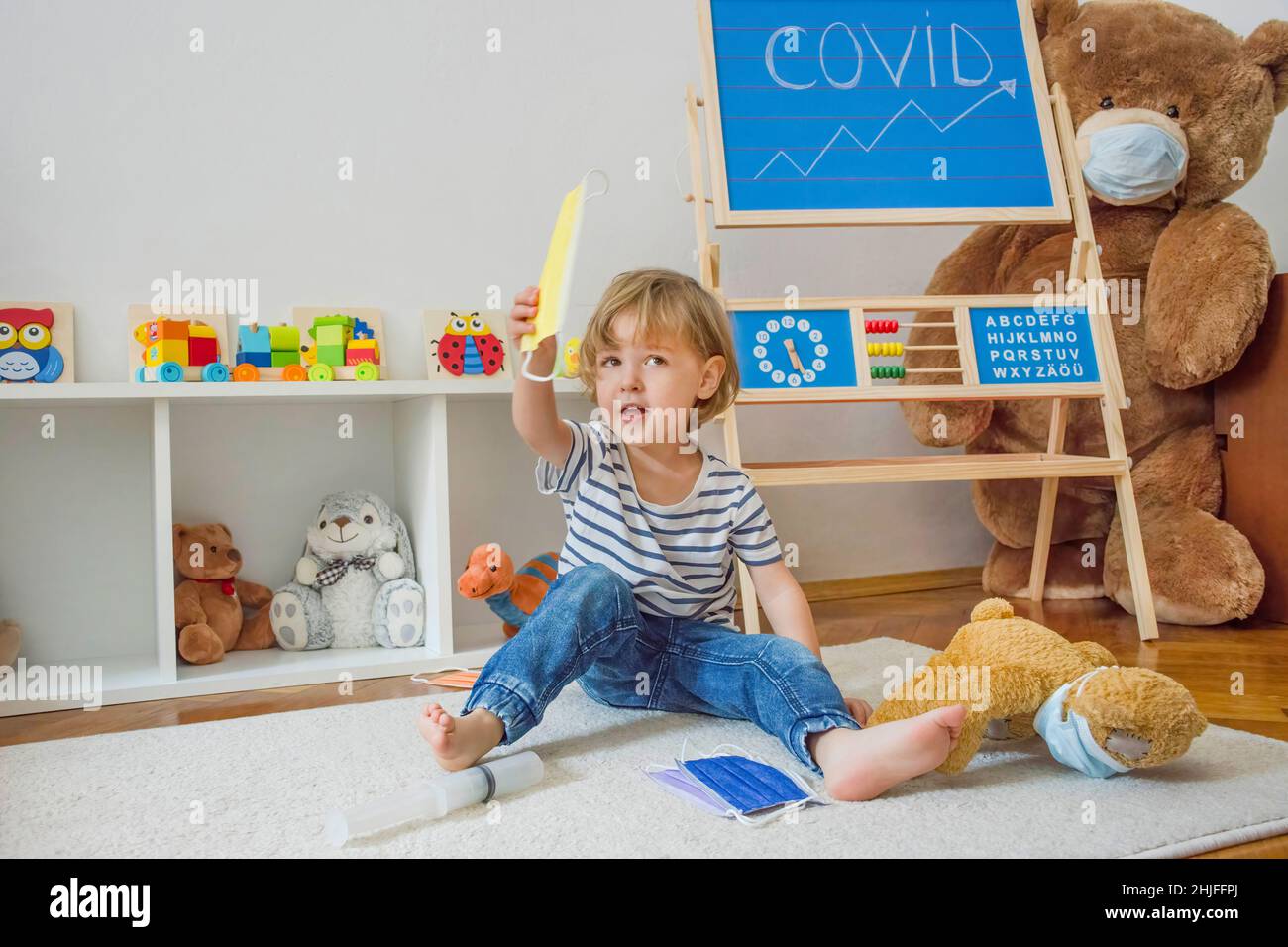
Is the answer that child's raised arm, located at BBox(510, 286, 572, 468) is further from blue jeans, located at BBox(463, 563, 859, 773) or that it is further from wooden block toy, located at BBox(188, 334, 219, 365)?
wooden block toy, located at BBox(188, 334, 219, 365)

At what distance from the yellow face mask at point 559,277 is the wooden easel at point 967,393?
67 centimetres

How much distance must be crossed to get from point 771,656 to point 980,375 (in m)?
0.83

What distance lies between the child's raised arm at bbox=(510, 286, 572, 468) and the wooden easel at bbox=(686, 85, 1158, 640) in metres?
0.50

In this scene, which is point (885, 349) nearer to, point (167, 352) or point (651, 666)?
point (651, 666)

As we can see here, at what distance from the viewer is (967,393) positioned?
5.50 ft

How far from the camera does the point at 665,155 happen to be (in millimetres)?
1953

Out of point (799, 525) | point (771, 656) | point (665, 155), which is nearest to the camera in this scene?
point (771, 656)

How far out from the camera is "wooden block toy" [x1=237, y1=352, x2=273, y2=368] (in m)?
1.58

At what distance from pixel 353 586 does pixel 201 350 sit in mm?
411

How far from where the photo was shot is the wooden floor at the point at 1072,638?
4.00 ft

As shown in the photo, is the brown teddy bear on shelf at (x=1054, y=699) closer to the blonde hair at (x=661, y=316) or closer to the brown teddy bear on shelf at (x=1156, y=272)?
the blonde hair at (x=661, y=316)

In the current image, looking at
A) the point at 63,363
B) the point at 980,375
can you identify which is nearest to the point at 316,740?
the point at 63,363

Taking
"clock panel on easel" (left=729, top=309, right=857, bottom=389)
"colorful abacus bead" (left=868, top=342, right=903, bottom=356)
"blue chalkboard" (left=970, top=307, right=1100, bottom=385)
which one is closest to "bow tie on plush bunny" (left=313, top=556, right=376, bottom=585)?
"clock panel on easel" (left=729, top=309, right=857, bottom=389)

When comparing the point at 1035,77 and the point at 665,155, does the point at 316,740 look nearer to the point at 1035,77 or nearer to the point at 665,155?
the point at 665,155
